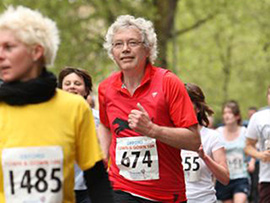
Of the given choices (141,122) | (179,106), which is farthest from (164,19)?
(141,122)

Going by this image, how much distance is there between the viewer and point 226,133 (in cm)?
1241

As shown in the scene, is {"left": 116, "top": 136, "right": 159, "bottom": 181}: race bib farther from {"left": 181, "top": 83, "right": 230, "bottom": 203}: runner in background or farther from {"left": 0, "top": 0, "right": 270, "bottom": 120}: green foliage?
{"left": 0, "top": 0, "right": 270, "bottom": 120}: green foliage

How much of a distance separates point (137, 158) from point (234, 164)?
643 cm

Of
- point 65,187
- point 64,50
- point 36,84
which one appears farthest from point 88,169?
point 64,50

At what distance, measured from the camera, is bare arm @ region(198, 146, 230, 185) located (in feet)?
22.4

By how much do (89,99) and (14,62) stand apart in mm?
3652

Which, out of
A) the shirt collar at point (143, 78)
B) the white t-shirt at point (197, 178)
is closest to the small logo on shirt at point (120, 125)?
the shirt collar at point (143, 78)

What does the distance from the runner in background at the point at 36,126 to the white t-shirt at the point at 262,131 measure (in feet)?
16.7

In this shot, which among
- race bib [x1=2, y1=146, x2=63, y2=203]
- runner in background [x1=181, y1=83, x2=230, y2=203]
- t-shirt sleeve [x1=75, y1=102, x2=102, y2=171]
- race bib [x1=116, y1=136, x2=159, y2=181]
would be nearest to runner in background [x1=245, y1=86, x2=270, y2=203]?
runner in background [x1=181, y1=83, x2=230, y2=203]

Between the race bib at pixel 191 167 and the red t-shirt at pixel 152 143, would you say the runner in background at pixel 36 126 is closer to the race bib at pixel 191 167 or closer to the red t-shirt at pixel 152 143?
the red t-shirt at pixel 152 143

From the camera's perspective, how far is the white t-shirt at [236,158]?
11.8m

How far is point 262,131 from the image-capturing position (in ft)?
28.8

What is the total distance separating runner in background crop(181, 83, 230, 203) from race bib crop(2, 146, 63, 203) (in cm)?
322

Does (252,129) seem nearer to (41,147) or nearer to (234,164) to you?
(234,164)
